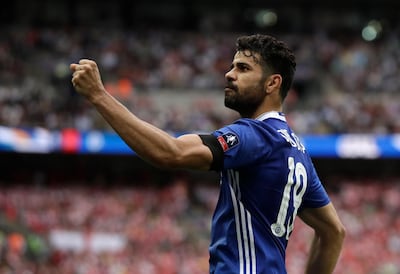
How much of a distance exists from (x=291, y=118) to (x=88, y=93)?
17900 mm

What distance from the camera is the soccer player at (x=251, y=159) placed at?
3154 mm

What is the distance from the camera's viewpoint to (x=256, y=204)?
11.2 ft

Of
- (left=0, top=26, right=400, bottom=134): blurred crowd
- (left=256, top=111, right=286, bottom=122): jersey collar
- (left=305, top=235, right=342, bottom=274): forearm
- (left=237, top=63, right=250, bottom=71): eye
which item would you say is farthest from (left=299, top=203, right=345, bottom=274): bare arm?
(left=0, top=26, right=400, bottom=134): blurred crowd

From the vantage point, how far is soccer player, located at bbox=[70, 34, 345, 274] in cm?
315

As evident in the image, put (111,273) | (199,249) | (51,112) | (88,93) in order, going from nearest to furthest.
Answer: (88,93), (111,273), (199,249), (51,112)

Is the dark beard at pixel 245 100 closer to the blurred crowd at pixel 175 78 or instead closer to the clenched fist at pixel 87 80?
the clenched fist at pixel 87 80

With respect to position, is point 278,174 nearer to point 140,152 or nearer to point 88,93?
point 140,152

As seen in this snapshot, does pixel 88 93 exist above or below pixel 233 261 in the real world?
above

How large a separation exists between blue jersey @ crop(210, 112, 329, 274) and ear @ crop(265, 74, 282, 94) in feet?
0.41

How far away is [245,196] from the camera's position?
341 cm

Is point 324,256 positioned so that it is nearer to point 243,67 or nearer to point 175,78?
point 243,67

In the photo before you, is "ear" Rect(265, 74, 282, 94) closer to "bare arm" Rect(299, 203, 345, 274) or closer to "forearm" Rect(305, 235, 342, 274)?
"bare arm" Rect(299, 203, 345, 274)

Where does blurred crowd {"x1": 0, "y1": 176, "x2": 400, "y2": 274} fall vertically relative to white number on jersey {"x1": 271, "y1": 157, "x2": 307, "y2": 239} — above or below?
below

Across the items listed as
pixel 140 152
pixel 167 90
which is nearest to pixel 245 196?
pixel 140 152
